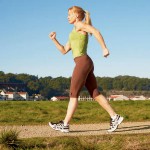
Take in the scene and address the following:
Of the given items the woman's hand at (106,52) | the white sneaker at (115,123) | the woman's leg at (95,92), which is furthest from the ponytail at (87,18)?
the white sneaker at (115,123)

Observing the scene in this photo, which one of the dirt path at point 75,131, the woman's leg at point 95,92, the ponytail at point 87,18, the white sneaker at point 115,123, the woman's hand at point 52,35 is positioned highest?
the ponytail at point 87,18

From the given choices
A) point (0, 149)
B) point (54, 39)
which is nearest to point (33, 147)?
point (0, 149)

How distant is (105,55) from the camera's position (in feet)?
20.7

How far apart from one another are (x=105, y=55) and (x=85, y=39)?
A: 0.72 m

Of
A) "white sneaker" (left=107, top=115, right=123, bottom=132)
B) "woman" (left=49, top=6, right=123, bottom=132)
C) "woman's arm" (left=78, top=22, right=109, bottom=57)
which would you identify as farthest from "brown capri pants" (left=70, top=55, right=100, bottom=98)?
"white sneaker" (left=107, top=115, right=123, bottom=132)

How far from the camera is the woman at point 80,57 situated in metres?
6.83

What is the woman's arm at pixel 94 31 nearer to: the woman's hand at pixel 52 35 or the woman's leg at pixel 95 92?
the woman's hand at pixel 52 35

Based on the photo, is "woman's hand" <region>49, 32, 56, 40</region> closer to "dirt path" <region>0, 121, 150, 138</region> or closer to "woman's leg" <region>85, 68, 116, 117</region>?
"woman's leg" <region>85, 68, 116, 117</region>

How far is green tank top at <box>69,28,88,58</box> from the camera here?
6.88 metres

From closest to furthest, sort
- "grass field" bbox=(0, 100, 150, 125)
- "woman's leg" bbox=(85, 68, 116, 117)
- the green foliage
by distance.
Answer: the green foliage → "woman's leg" bbox=(85, 68, 116, 117) → "grass field" bbox=(0, 100, 150, 125)

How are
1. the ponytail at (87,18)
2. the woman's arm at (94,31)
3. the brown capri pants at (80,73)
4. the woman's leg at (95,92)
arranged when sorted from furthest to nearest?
1. the woman's leg at (95,92)
2. the ponytail at (87,18)
3. the brown capri pants at (80,73)
4. the woman's arm at (94,31)

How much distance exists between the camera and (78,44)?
6.89 m

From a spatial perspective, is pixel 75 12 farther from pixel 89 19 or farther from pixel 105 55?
pixel 105 55

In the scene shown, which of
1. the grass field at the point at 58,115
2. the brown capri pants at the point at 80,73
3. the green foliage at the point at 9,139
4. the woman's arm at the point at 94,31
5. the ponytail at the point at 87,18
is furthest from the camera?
the grass field at the point at 58,115
